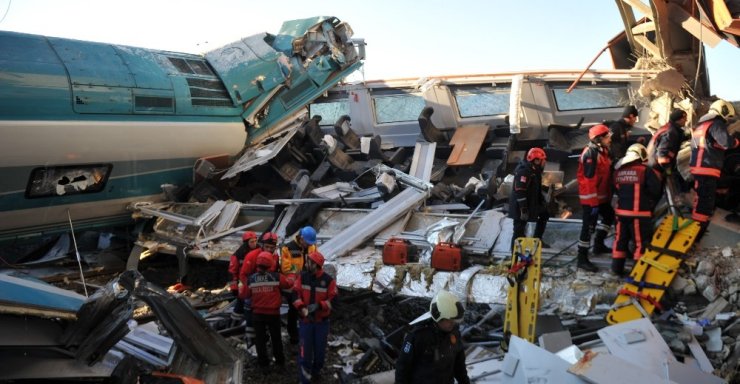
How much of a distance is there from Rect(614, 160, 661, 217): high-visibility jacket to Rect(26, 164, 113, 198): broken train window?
683 cm

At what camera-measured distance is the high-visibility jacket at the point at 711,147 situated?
16.7ft

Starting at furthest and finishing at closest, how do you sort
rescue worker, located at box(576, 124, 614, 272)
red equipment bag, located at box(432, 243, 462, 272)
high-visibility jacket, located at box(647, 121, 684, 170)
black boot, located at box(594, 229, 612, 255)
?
red equipment bag, located at box(432, 243, 462, 272), black boot, located at box(594, 229, 612, 255), rescue worker, located at box(576, 124, 614, 272), high-visibility jacket, located at box(647, 121, 684, 170)

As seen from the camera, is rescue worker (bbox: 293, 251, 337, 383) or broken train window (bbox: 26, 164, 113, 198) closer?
rescue worker (bbox: 293, 251, 337, 383)

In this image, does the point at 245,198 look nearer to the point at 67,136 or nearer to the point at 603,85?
the point at 67,136

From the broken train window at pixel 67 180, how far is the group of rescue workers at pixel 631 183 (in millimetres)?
5878

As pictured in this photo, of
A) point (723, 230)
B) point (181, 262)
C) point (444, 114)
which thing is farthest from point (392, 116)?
point (723, 230)

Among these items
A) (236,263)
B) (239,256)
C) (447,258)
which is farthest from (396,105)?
(236,263)

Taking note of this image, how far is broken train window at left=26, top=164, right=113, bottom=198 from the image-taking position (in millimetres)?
7676

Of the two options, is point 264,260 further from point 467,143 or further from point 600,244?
point 467,143

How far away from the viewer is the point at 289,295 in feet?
19.3

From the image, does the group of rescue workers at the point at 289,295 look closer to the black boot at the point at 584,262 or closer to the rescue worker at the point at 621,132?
the black boot at the point at 584,262

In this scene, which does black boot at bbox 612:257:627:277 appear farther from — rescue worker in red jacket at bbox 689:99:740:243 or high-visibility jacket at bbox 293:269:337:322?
high-visibility jacket at bbox 293:269:337:322

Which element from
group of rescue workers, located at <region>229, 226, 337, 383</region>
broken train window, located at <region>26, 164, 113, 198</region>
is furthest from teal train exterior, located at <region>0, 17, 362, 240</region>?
group of rescue workers, located at <region>229, 226, 337, 383</region>

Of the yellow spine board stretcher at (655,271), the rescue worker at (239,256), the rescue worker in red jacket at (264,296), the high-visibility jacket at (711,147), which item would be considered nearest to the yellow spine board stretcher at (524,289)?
the yellow spine board stretcher at (655,271)
